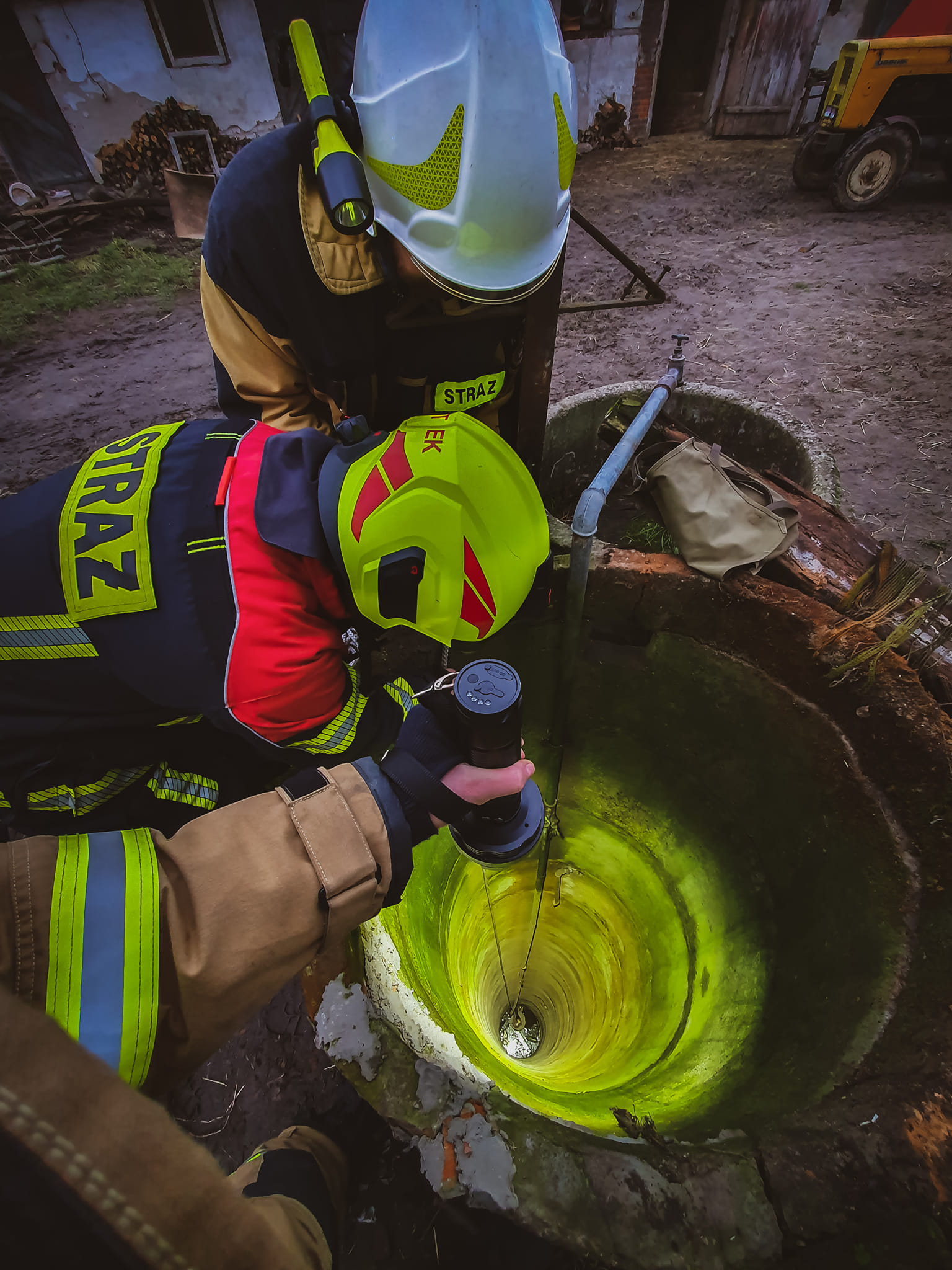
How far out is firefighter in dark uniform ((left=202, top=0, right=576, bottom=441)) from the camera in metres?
1.52

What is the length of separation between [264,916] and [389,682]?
2.58 ft

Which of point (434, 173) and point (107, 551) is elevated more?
point (434, 173)

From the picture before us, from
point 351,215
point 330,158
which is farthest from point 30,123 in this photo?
point 351,215

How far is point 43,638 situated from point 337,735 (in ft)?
2.23

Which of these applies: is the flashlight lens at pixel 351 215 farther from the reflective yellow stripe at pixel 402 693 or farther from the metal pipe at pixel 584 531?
the reflective yellow stripe at pixel 402 693

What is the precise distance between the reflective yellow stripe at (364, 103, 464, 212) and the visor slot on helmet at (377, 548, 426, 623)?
1115 millimetres

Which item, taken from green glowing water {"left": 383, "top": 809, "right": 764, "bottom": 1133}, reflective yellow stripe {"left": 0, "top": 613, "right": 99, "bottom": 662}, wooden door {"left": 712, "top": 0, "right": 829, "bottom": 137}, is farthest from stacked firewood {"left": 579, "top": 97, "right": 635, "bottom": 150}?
reflective yellow stripe {"left": 0, "top": 613, "right": 99, "bottom": 662}

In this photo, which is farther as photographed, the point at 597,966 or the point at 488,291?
the point at 597,966

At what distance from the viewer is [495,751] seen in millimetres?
1334

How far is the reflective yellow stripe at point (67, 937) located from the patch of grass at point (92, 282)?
7557mm

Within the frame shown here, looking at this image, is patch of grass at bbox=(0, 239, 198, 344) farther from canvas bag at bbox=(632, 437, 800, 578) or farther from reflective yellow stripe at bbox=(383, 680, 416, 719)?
reflective yellow stripe at bbox=(383, 680, 416, 719)

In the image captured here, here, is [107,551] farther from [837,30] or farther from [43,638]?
[837,30]

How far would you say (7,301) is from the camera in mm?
6660

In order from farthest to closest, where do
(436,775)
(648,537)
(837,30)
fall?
(837,30), (648,537), (436,775)
